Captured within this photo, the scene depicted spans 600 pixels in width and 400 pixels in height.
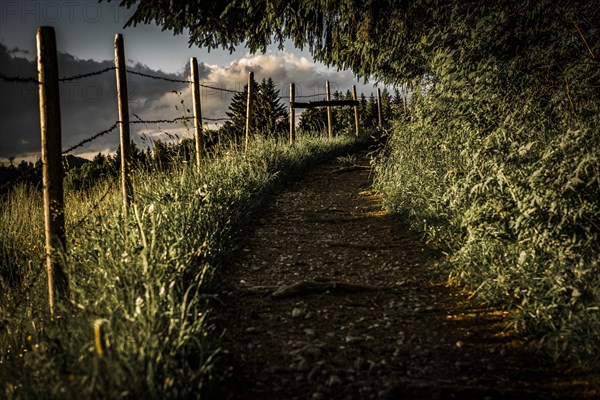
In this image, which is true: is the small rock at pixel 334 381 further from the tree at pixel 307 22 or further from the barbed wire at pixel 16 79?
the tree at pixel 307 22

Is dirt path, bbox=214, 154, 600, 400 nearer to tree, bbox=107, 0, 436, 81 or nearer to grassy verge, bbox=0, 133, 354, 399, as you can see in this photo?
grassy verge, bbox=0, 133, 354, 399

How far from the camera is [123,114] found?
17.3 ft

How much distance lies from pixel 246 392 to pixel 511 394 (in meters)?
1.42

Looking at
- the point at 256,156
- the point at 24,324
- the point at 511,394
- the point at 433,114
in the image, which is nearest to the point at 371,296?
the point at 511,394

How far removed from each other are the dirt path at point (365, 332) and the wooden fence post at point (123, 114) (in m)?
1.57

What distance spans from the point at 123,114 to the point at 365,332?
3.74m

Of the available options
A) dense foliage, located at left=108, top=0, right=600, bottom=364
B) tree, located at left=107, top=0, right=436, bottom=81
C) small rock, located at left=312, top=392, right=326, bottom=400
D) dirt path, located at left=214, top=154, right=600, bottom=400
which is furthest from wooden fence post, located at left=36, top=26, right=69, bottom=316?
tree, located at left=107, top=0, right=436, bottom=81

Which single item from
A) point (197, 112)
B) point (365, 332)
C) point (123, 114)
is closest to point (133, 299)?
point (365, 332)

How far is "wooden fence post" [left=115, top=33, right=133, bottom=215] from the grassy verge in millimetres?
227

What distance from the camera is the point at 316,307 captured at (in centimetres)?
369

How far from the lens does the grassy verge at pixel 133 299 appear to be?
2236 mm

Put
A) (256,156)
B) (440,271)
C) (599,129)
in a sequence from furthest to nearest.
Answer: (256,156) → (599,129) → (440,271)

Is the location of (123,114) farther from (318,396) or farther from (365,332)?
(318,396)

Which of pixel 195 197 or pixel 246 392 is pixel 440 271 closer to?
pixel 246 392
